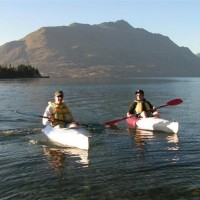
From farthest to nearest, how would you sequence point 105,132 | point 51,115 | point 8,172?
point 105,132
point 51,115
point 8,172

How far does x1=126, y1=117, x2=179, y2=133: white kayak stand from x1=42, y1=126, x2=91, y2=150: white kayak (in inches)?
223

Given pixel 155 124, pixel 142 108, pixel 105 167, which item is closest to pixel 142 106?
pixel 142 108

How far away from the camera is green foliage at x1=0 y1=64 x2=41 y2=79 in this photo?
498 ft

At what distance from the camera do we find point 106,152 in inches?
669

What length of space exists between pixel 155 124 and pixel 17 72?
140557mm

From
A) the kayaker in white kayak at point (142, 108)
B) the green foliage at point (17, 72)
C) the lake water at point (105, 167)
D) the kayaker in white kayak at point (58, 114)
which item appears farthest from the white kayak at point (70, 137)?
the green foliage at point (17, 72)

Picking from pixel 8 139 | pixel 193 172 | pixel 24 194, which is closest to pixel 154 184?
pixel 193 172

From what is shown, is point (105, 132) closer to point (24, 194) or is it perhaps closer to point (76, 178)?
point (76, 178)

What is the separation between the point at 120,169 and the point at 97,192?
8.38ft

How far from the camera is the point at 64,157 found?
16203mm

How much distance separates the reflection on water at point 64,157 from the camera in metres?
14.8

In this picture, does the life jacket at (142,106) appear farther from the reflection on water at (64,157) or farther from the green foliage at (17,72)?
the green foliage at (17,72)

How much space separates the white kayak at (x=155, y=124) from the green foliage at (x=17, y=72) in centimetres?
13389

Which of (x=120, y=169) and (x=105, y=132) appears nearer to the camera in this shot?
(x=120, y=169)
